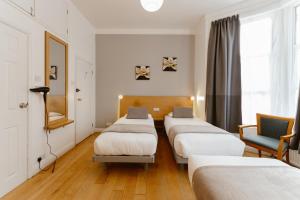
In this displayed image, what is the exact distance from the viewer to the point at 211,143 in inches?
98.1

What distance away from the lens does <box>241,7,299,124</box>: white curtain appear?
3061 mm

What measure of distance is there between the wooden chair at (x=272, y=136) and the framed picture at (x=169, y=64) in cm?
241

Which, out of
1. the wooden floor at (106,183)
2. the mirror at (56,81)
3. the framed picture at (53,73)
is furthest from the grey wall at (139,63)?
the wooden floor at (106,183)

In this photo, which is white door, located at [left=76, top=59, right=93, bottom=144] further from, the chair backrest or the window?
the chair backrest

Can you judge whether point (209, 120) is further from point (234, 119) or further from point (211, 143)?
point (211, 143)

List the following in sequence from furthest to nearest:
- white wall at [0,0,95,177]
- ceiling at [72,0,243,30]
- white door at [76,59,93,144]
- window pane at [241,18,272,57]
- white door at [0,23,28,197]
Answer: white door at [76,59,93,144], ceiling at [72,0,243,30], window pane at [241,18,272,57], white wall at [0,0,95,177], white door at [0,23,28,197]

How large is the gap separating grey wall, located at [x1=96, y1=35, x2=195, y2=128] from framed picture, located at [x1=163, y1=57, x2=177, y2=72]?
4.1 inches

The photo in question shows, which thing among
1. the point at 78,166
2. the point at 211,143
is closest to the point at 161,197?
the point at 211,143

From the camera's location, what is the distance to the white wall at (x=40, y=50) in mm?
2223

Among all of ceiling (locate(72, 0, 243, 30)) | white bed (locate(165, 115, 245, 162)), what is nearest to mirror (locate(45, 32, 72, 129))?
ceiling (locate(72, 0, 243, 30))

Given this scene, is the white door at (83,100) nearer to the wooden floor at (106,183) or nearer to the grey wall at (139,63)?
the grey wall at (139,63)

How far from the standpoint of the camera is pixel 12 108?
6.82 feet

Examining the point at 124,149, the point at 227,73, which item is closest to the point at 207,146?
the point at 124,149

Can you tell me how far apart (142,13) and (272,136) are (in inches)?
141
